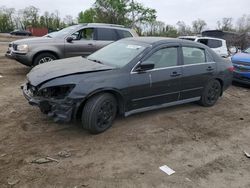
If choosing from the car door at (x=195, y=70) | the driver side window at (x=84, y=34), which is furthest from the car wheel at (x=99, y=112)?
the driver side window at (x=84, y=34)

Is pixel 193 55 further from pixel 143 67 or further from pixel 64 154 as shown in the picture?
pixel 64 154

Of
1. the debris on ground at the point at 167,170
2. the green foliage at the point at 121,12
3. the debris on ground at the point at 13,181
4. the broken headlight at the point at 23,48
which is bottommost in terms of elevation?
the debris on ground at the point at 167,170

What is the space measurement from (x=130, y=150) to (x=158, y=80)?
162cm

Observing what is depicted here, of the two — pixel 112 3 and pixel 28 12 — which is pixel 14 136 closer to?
pixel 112 3

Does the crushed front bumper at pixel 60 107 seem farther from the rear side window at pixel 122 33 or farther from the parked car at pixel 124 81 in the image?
the rear side window at pixel 122 33

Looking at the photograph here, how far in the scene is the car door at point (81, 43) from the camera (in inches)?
333

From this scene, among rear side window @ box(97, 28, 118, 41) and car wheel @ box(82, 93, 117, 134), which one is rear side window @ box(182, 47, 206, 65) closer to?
car wheel @ box(82, 93, 117, 134)

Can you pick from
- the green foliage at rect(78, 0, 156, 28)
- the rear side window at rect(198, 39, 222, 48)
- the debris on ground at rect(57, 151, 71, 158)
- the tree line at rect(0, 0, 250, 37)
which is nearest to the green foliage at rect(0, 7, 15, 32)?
the tree line at rect(0, 0, 250, 37)

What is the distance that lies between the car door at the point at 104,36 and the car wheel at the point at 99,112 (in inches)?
191

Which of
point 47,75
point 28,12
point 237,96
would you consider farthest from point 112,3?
point 47,75

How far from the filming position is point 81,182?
3.21 m

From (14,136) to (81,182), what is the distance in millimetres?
1664

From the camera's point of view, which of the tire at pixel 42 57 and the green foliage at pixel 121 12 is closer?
the tire at pixel 42 57

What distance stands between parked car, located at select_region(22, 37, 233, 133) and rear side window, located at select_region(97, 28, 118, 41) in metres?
3.58
